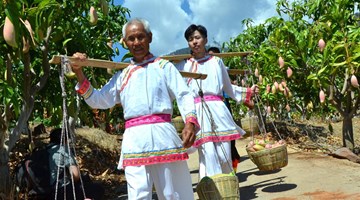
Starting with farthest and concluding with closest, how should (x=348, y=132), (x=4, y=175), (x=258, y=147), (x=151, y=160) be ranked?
(x=348, y=132) → (x=258, y=147) → (x=4, y=175) → (x=151, y=160)

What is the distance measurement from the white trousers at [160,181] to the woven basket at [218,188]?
0.54m

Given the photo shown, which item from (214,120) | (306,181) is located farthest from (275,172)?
(214,120)

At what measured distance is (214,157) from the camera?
150 inches

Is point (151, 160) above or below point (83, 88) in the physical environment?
below

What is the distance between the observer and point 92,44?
5.22 meters

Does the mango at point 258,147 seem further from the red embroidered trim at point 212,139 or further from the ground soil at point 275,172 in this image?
the red embroidered trim at point 212,139

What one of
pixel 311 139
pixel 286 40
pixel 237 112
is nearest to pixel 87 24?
pixel 286 40

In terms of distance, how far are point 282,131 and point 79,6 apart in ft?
26.3

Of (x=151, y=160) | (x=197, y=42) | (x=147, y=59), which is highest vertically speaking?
(x=197, y=42)

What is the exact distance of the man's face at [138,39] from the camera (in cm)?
270

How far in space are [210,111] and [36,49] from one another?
1795 millimetres

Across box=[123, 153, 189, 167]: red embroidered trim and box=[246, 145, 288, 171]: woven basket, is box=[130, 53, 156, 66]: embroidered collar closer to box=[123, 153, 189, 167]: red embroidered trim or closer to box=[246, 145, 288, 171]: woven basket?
box=[123, 153, 189, 167]: red embroidered trim

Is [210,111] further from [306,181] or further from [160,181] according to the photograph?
[306,181]

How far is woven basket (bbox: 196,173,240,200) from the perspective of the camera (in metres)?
3.20
